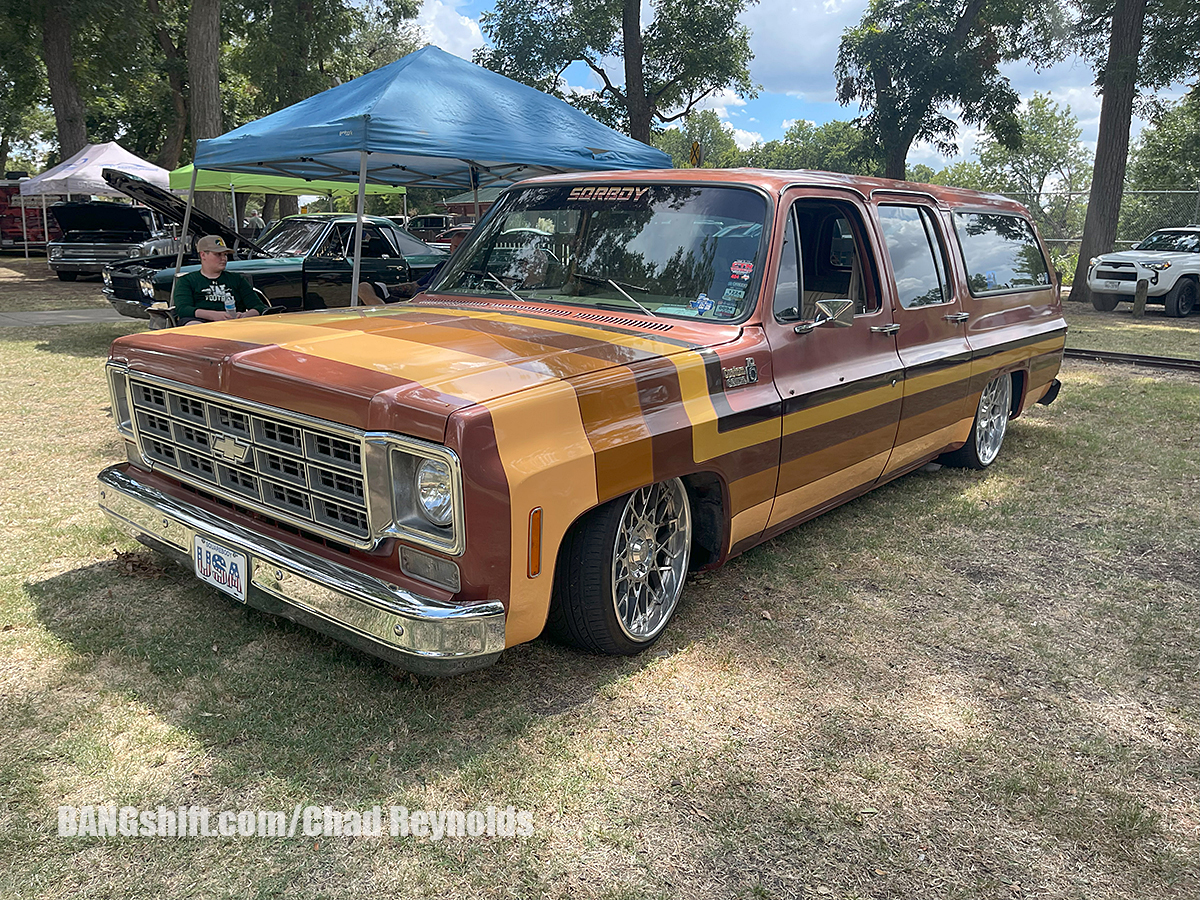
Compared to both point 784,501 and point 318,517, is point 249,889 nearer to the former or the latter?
point 318,517

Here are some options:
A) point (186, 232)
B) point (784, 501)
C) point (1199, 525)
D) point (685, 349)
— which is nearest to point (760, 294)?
point (685, 349)

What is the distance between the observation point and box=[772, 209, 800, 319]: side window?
4.08 m

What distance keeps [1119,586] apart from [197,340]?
4423mm

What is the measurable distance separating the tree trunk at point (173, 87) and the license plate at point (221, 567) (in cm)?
2606

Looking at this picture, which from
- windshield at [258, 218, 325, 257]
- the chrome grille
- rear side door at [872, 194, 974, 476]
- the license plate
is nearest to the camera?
the chrome grille

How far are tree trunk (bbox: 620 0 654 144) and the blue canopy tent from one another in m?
15.7

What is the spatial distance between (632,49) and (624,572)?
23959mm

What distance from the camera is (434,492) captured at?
2826 mm

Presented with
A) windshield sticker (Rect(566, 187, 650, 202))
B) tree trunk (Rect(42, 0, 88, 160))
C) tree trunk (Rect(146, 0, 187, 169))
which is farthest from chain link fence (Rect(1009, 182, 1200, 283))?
tree trunk (Rect(146, 0, 187, 169))

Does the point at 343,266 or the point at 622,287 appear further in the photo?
the point at 343,266

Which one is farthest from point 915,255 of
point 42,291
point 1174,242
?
point 42,291

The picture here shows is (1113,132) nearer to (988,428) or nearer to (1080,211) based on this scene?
(1080,211)

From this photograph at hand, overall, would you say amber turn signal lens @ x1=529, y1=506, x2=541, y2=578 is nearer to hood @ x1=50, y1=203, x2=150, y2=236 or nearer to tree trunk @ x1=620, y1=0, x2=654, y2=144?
hood @ x1=50, y1=203, x2=150, y2=236

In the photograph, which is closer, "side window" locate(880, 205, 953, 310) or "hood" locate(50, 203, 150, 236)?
"side window" locate(880, 205, 953, 310)
